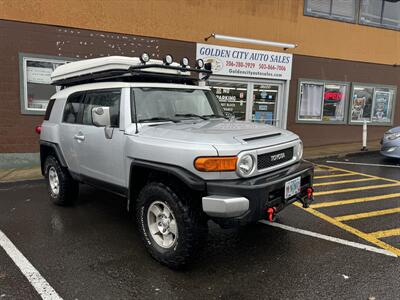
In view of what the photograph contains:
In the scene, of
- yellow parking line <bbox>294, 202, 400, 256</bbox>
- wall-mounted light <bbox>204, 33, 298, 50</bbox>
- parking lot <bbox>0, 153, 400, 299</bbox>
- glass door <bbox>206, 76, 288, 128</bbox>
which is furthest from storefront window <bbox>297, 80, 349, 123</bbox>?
yellow parking line <bbox>294, 202, 400, 256</bbox>

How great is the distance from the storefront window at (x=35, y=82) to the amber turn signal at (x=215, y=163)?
717 cm

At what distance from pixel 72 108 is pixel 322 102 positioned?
33.4 feet

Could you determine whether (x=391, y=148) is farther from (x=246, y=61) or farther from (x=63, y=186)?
(x=63, y=186)

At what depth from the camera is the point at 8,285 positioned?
338 centimetres

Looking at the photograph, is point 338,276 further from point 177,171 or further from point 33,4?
point 33,4

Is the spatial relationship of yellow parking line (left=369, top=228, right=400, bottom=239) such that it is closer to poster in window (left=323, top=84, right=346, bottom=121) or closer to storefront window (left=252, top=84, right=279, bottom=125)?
storefront window (left=252, top=84, right=279, bottom=125)

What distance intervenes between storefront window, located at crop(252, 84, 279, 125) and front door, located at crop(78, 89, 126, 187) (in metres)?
8.07

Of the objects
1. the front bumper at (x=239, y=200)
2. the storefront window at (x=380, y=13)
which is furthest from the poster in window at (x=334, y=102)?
the front bumper at (x=239, y=200)

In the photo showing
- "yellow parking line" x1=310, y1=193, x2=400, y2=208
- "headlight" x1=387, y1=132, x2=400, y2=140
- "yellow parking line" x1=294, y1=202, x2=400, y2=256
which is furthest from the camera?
"headlight" x1=387, y1=132, x2=400, y2=140

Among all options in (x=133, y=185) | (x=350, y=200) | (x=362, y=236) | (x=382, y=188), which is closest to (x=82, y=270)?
(x=133, y=185)

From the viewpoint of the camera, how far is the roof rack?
451 centimetres

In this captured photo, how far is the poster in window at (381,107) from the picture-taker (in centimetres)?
1446

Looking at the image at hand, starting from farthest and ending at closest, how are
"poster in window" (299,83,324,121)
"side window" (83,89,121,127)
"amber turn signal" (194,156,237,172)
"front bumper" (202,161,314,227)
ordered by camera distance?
"poster in window" (299,83,324,121) < "side window" (83,89,121,127) < "amber turn signal" (194,156,237,172) < "front bumper" (202,161,314,227)

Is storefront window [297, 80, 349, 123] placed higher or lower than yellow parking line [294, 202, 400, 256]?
higher
